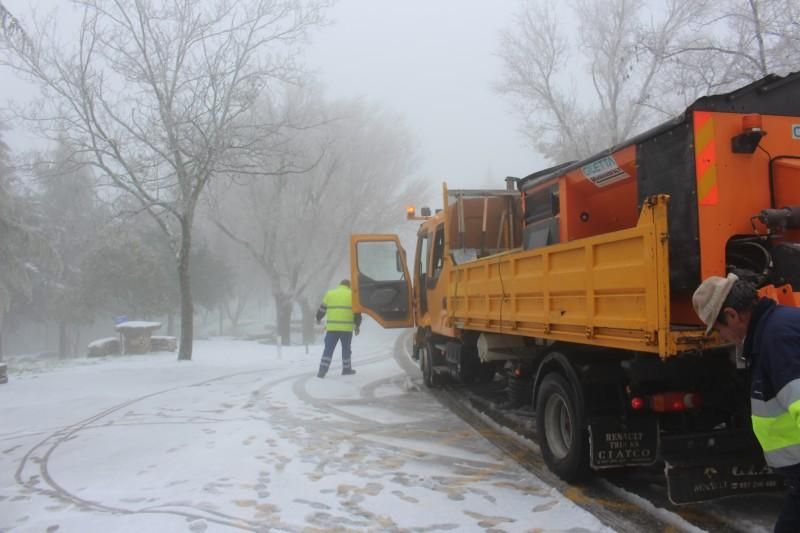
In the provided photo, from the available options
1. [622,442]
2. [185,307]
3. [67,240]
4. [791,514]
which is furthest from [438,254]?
[67,240]

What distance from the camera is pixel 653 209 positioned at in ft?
11.5

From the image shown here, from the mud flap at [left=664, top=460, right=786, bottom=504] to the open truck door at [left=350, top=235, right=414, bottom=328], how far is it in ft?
23.9

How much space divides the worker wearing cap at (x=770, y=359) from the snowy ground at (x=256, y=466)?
1863 millimetres

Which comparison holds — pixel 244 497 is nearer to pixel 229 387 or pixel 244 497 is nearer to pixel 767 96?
pixel 767 96

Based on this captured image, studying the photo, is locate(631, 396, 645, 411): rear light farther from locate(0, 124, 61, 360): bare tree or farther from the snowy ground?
locate(0, 124, 61, 360): bare tree

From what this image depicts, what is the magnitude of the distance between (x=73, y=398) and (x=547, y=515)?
7923 mm

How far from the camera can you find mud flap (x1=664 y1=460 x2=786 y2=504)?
372cm

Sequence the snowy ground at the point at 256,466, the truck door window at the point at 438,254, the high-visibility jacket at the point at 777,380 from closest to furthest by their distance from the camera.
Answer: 1. the high-visibility jacket at the point at 777,380
2. the snowy ground at the point at 256,466
3. the truck door window at the point at 438,254

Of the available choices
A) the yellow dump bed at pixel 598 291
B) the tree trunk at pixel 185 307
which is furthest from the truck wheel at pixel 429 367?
the tree trunk at pixel 185 307

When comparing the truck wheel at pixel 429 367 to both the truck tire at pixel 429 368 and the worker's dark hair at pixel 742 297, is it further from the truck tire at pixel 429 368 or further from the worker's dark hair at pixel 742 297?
the worker's dark hair at pixel 742 297

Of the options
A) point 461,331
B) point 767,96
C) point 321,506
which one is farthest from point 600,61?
point 321,506

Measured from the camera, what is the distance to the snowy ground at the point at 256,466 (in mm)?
4070

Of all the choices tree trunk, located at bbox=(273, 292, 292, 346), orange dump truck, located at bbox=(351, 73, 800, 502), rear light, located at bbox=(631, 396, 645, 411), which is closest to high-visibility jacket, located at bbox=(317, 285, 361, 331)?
orange dump truck, located at bbox=(351, 73, 800, 502)

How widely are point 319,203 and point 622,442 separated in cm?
2336
